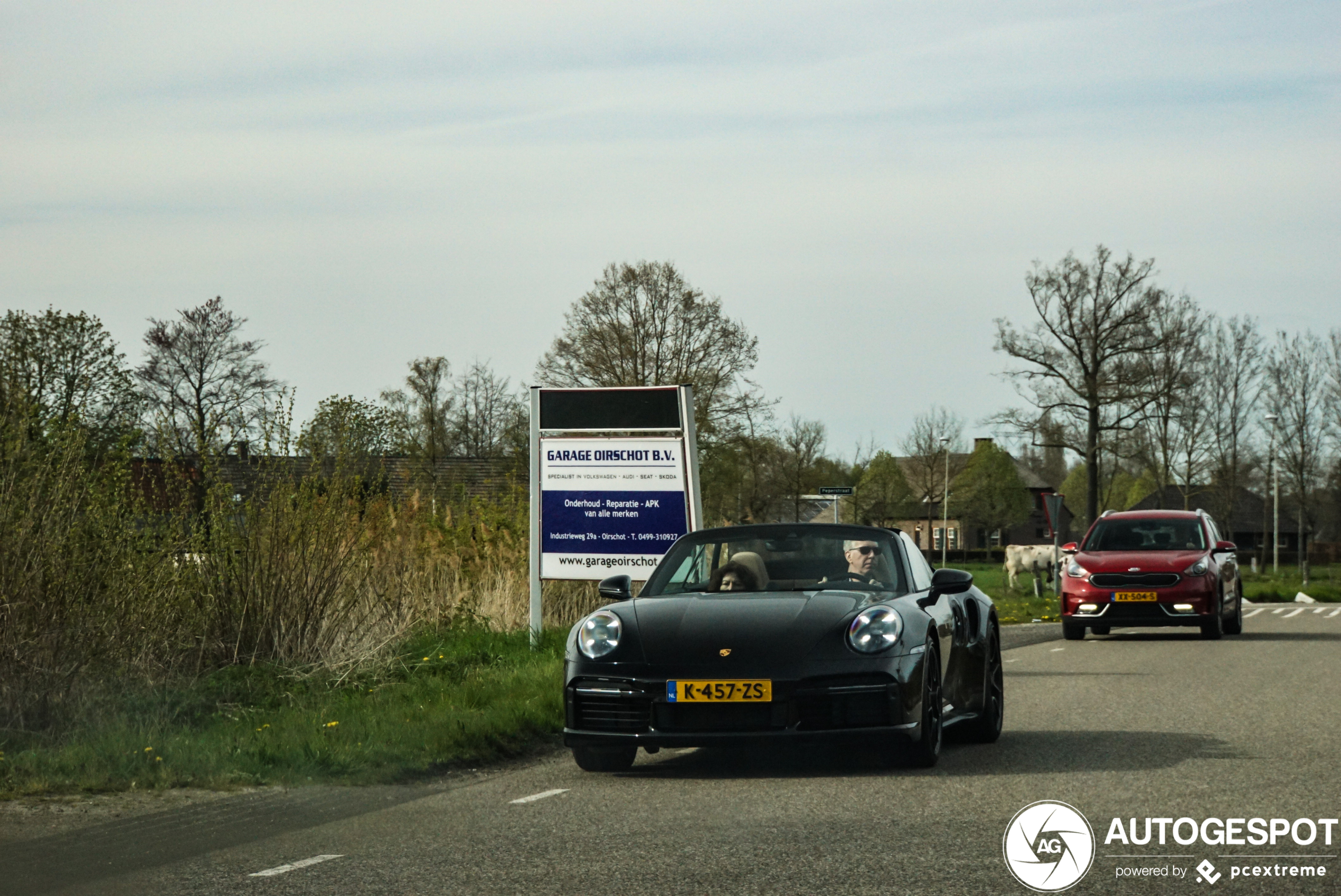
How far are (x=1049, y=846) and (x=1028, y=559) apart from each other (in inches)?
1468

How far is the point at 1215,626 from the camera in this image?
20641mm

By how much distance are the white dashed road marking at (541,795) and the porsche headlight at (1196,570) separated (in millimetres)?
14148

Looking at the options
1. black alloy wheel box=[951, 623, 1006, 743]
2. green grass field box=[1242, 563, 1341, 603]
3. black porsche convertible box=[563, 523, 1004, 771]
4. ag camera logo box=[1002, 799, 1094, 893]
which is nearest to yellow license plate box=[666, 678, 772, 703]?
black porsche convertible box=[563, 523, 1004, 771]

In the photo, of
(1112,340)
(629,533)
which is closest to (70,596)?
(629,533)

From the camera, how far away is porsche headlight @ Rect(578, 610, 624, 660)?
8156 millimetres

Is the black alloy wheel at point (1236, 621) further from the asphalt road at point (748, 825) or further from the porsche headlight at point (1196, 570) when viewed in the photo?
the asphalt road at point (748, 825)

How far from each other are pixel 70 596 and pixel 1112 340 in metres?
40.7

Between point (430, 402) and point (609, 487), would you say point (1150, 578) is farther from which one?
point (430, 402)

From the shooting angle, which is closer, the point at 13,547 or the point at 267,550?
the point at 13,547

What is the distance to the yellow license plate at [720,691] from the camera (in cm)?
773

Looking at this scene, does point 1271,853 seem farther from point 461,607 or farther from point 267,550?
point 461,607

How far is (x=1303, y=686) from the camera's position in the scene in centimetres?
1352

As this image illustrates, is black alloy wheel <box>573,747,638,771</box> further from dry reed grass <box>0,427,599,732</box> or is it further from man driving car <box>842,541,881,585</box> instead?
dry reed grass <box>0,427,599,732</box>

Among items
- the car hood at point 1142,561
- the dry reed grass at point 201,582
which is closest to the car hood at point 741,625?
the dry reed grass at point 201,582
